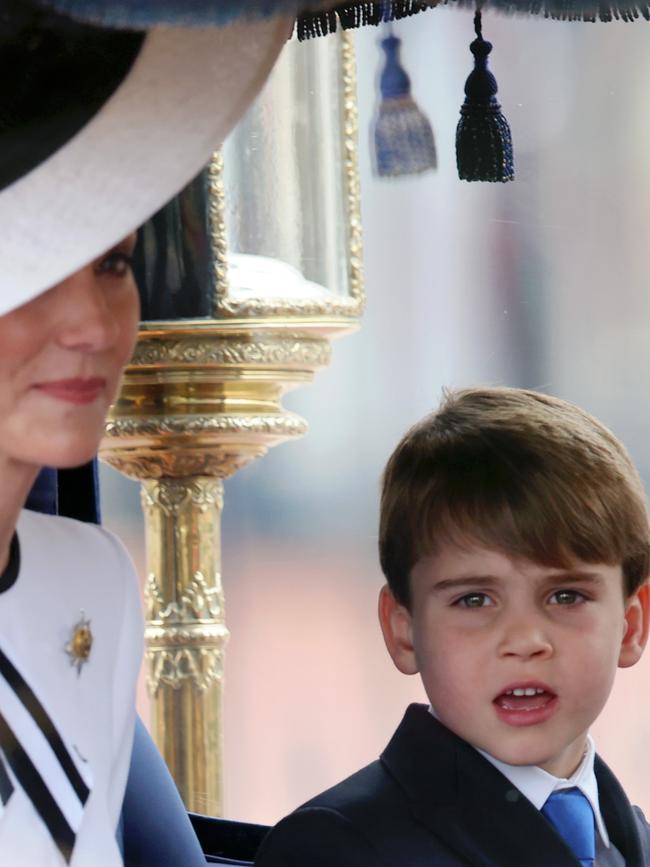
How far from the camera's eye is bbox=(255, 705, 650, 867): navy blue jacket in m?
1.27

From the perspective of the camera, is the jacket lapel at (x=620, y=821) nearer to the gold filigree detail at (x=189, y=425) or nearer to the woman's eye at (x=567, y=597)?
the woman's eye at (x=567, y=597)

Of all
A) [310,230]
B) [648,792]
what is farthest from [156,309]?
[648,792]

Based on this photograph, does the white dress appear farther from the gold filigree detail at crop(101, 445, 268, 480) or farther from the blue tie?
the gold filigree detail at crop(101, 445, 268, 480)

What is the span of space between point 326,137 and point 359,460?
795 millimetres

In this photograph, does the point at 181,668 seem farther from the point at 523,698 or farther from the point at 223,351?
the point at 523,698

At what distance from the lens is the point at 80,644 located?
1.02 meters

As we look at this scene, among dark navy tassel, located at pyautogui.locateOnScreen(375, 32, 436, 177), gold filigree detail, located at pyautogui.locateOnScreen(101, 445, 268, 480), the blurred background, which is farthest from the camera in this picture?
the blurred background

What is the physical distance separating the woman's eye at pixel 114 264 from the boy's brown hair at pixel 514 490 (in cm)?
42

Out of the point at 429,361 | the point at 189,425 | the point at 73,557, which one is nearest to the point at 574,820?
the point at 73,557

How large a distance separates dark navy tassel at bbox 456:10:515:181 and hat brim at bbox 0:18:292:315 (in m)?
0.50

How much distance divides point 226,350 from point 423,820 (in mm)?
704

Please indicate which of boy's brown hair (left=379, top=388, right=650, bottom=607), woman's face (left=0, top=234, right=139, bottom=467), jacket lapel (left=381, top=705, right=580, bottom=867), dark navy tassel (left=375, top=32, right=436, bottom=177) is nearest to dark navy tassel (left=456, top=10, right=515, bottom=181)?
dark navy tassel (left=375, top=32, right=436, bottom=177)

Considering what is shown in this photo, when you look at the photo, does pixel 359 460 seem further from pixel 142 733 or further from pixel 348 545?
pixel 142 733

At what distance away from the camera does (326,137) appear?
1.96 meters
